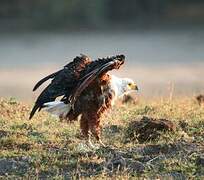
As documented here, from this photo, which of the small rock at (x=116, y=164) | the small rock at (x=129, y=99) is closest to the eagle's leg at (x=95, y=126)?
the small rock at (x=116, y=164)

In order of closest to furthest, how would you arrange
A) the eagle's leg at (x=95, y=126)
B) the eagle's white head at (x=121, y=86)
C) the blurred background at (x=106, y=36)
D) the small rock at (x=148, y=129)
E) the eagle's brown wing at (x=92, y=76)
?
1. the eagle's brown wing at (x=92, y=76)
2. the eagle's leg at (x=95, y=126)
3. the eagle's white head at (x=121, y=86)
4. the small rock at (x=148, y=129)
5. the blurred background at (x=106, y=36)

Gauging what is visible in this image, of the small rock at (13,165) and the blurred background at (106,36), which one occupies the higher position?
the blurred background at (106,36)

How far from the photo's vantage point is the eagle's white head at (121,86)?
388 inches

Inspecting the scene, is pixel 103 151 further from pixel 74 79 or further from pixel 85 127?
pixel 74 79

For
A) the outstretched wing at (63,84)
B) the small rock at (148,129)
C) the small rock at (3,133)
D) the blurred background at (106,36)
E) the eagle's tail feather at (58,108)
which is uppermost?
the blurred background at (106,36)

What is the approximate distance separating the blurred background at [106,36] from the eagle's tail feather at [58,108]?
752 centimetres

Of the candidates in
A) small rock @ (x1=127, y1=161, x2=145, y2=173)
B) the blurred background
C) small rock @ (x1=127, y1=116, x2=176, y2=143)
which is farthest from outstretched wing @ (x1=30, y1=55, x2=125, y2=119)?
the blurred background

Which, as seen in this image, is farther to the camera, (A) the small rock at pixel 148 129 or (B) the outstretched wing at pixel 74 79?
(A) the small rock at pixel 148 129

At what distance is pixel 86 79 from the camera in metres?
9.38

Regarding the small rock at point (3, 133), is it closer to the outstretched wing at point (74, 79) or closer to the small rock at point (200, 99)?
the outstretched wing at point (74, 79)

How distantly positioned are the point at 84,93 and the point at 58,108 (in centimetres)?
29

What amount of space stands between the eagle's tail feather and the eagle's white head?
0.52 metres

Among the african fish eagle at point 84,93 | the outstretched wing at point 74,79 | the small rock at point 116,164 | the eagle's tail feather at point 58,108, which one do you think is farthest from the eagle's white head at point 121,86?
the small rock at point 116,164

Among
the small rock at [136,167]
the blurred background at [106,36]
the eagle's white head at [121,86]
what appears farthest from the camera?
the blurred background at [106,36]
